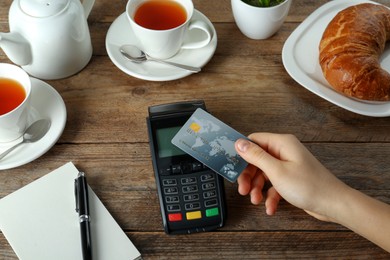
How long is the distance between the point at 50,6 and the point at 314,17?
619 mm

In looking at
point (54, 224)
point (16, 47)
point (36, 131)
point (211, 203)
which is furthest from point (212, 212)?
point (16, 47)

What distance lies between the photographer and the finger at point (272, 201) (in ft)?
2.72

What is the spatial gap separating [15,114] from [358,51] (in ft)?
2.32

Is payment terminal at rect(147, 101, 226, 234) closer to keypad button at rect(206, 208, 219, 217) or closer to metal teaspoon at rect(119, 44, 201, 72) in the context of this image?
keypad button at rect(206, 208, 219, 217)

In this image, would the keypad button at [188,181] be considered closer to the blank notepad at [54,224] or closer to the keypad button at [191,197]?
the keypad button at [191,197]

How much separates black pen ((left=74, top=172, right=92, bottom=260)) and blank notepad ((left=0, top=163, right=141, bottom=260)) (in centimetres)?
1

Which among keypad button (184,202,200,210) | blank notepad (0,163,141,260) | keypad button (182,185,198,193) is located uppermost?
keypad button (182,185,198,193)

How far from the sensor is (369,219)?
2.56 feet

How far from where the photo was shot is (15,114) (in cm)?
85

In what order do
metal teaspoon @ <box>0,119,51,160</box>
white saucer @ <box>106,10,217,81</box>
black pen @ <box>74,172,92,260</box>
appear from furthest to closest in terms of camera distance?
white saucer @ <box>106,10,217,81</box>
metal teaspoon @ <box>0,119,51,160</box>
black pen @ <box>74,172,92,260</box>

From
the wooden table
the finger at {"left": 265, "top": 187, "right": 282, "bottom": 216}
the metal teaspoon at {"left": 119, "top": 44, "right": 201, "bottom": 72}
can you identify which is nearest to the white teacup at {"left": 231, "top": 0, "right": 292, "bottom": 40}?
the wooden table

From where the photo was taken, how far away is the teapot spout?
2.99 ft

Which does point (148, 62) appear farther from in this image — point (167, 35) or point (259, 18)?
point (259, 18)

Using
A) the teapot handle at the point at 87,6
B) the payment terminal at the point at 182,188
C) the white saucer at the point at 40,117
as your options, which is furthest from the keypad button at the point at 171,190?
the teapot handle at the point at 87,6
